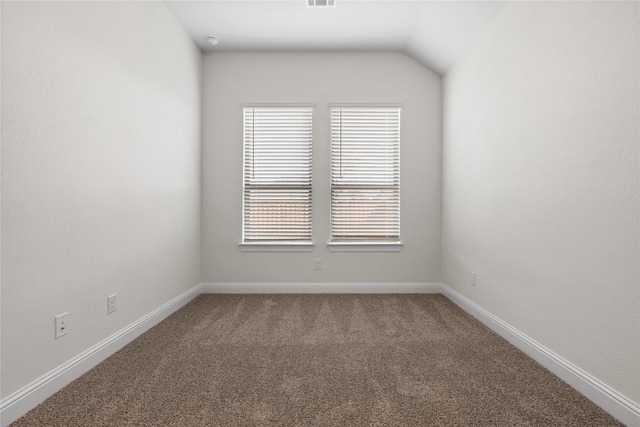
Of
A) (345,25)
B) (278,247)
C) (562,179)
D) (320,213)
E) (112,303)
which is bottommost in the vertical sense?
(112,303)

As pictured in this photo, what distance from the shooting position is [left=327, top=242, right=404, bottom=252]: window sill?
139 inches

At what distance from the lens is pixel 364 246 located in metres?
3.54

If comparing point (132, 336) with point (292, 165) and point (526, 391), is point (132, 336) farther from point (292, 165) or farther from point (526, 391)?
point (526, 391)

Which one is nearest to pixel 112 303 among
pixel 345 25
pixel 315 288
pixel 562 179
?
pixel 315 288


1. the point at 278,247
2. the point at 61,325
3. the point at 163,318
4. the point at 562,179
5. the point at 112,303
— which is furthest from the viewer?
the point at 278,247

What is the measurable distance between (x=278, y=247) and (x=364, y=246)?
39.6 inches

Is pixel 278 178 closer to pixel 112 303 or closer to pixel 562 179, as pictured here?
pixel 112 303

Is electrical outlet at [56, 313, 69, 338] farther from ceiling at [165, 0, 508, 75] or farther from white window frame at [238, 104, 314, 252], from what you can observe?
ceiling at [165, 0, 508, 75]

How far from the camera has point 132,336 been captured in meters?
2.27

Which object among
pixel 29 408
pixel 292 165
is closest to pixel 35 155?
pixel 29 408

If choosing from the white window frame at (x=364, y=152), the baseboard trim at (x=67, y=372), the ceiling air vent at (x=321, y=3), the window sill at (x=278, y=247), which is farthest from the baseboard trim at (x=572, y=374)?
the ceiling air vent at (x=321, y=3)

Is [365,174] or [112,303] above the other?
[365,174]

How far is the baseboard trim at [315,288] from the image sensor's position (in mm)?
3521

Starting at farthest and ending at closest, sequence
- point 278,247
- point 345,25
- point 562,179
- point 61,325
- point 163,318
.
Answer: point 278,247 < point 345,25 < point 163,318 < point 562,179 < point 61,325
